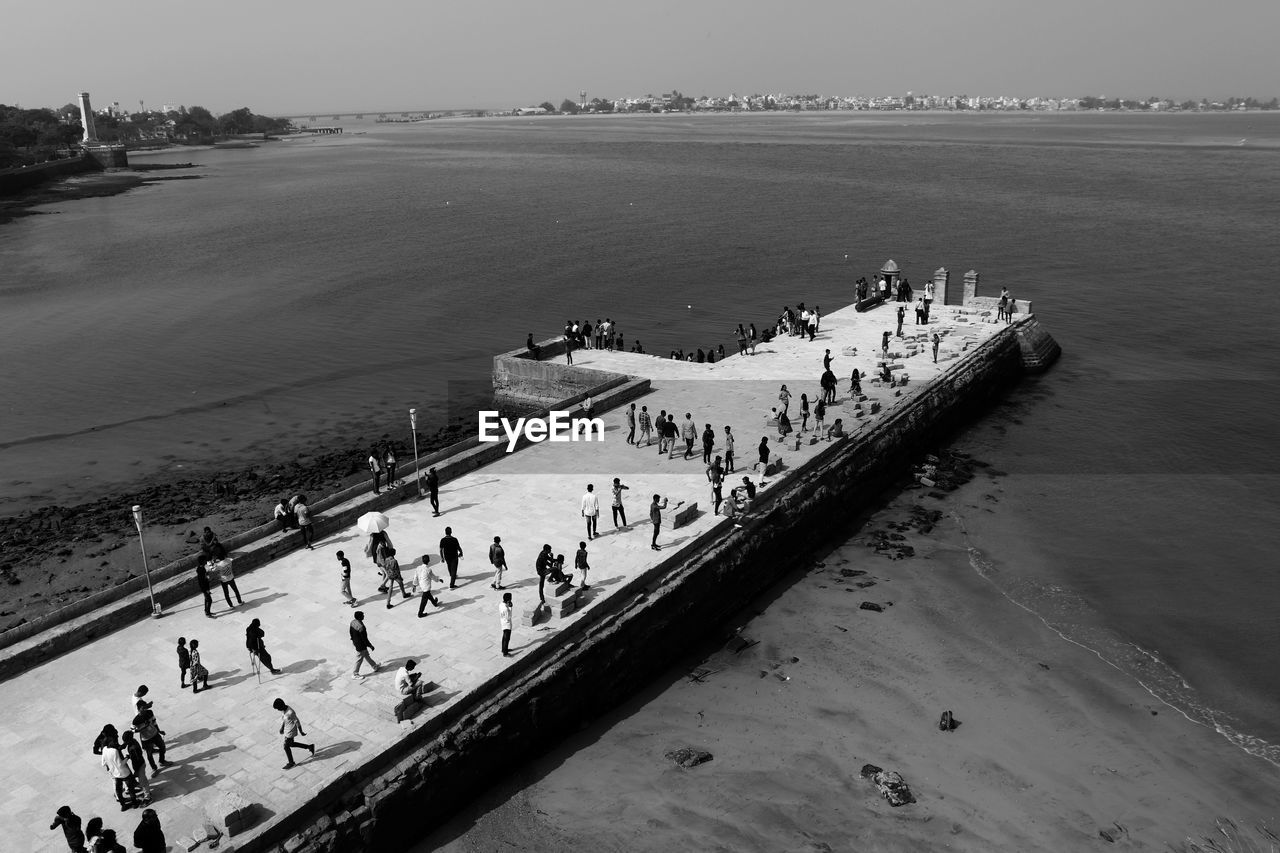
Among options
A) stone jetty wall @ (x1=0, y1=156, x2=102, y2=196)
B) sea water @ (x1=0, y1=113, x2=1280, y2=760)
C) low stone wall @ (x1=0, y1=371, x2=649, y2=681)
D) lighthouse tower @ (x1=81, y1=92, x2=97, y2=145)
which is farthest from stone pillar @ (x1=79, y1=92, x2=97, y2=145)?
low stone wall @ (x1=0, y1=371, x2=649, y2=681)

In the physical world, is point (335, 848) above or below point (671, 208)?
below

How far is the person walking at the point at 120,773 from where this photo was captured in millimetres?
11719

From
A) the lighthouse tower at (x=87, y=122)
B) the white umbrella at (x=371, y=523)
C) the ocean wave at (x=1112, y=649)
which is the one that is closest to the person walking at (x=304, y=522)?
the white umbrella at (x=371, y=523)

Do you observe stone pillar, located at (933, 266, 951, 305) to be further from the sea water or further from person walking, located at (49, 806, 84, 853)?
person walking, located at (49, 806, 84, 853)

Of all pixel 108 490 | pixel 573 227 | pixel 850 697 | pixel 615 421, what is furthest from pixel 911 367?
pixel 573 227

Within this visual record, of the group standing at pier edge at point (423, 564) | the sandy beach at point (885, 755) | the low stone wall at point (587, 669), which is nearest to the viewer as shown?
the group standing at pier edge at point (423, 564)

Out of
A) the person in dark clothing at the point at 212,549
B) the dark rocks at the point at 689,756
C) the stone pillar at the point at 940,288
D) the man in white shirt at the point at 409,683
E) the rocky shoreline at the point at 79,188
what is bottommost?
the dark rocks at the point at 689,756

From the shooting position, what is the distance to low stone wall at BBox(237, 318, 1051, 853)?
12375mm

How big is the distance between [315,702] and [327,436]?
19.3m

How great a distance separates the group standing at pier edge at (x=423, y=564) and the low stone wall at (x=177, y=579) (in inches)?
18.0

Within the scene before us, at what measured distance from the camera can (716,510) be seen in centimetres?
2003

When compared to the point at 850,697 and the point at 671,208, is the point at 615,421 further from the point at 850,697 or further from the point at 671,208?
the point at 671,208

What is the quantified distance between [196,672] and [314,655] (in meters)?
1.78

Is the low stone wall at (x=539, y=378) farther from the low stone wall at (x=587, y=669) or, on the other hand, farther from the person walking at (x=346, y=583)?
the person walking at (x=346, y=583)
